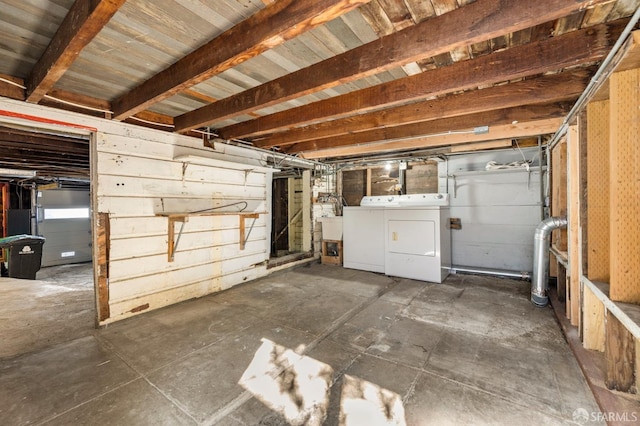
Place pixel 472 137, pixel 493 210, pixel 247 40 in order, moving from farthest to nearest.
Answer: pixel 493 210 → pixel 472 137 → pixel 247 40

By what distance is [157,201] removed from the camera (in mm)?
2924

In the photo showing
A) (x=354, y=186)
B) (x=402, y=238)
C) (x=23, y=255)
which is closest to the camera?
(x=402, y=238)

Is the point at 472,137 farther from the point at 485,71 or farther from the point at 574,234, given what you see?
the point at 485,71

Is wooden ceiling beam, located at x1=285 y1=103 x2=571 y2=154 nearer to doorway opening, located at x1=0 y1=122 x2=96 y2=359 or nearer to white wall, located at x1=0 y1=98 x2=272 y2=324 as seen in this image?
white wall, located at x1=0 y1=98 x2=272 y2=324

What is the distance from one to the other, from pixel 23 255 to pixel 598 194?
7.76m

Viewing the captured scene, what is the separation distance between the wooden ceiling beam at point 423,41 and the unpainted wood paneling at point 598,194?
3.76ft

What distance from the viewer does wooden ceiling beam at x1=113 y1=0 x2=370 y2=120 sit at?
3.92ft

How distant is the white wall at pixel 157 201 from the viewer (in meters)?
2.52

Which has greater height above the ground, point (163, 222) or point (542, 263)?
point (163, 222)

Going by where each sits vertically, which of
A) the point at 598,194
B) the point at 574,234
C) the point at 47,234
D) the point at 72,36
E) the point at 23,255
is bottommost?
the point at 23,255

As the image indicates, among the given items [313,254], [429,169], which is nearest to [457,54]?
[429,169]

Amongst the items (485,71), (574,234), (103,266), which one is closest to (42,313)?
(103,266)

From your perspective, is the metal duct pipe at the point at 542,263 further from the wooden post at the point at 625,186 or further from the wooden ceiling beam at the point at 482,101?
the wooden post at the point at 625,186

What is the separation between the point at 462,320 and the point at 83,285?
532 cm
